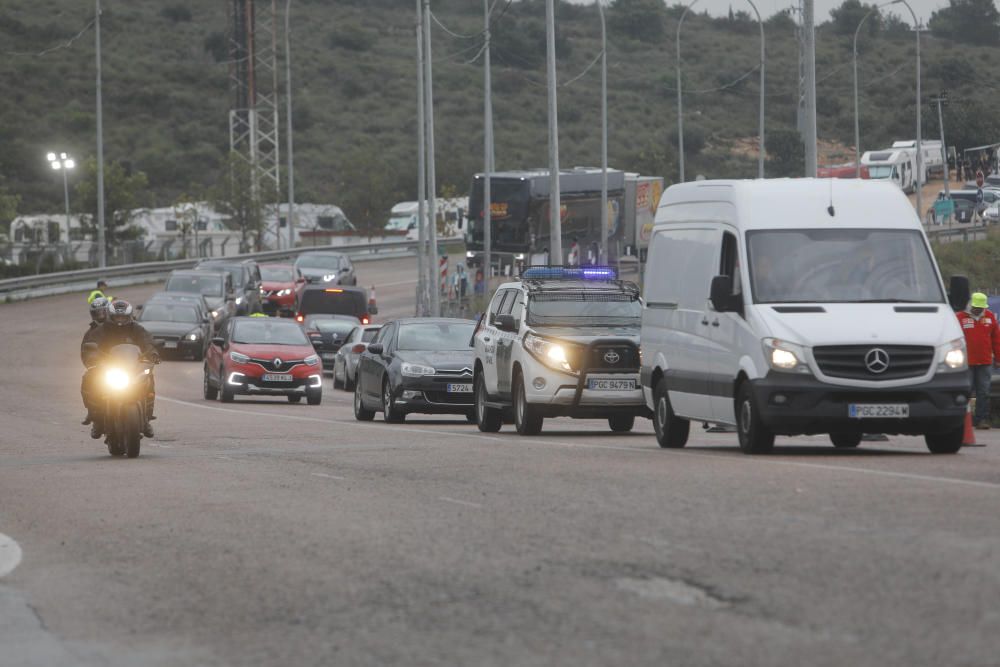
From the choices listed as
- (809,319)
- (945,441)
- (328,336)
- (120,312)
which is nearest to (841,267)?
(809,319)

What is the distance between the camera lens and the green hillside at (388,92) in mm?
118062

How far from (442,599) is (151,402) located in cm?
1129

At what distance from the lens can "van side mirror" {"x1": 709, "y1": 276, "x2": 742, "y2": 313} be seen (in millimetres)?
17391

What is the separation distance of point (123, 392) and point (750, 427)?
6287 millimetres

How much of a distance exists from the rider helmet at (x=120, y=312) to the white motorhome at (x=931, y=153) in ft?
222

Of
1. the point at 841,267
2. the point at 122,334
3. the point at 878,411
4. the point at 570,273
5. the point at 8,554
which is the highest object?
the point at 570,273

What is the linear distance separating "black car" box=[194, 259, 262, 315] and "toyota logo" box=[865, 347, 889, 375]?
40.6 m

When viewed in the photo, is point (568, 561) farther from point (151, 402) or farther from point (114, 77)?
point (114, 77)

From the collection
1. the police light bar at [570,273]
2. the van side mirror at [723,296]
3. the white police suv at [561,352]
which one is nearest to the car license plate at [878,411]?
the van side mirror at [723,296]

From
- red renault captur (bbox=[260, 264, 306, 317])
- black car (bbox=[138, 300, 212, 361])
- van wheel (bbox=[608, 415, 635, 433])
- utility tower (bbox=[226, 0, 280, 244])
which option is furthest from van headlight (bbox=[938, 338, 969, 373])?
utility tower (bbox=[226, 0, 280, 244])

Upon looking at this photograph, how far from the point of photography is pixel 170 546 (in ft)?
39.5

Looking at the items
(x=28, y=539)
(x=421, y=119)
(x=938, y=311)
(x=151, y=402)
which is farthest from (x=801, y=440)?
(x=421, y=119)

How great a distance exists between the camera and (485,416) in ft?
80.0

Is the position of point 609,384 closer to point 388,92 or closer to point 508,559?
point 508,559
